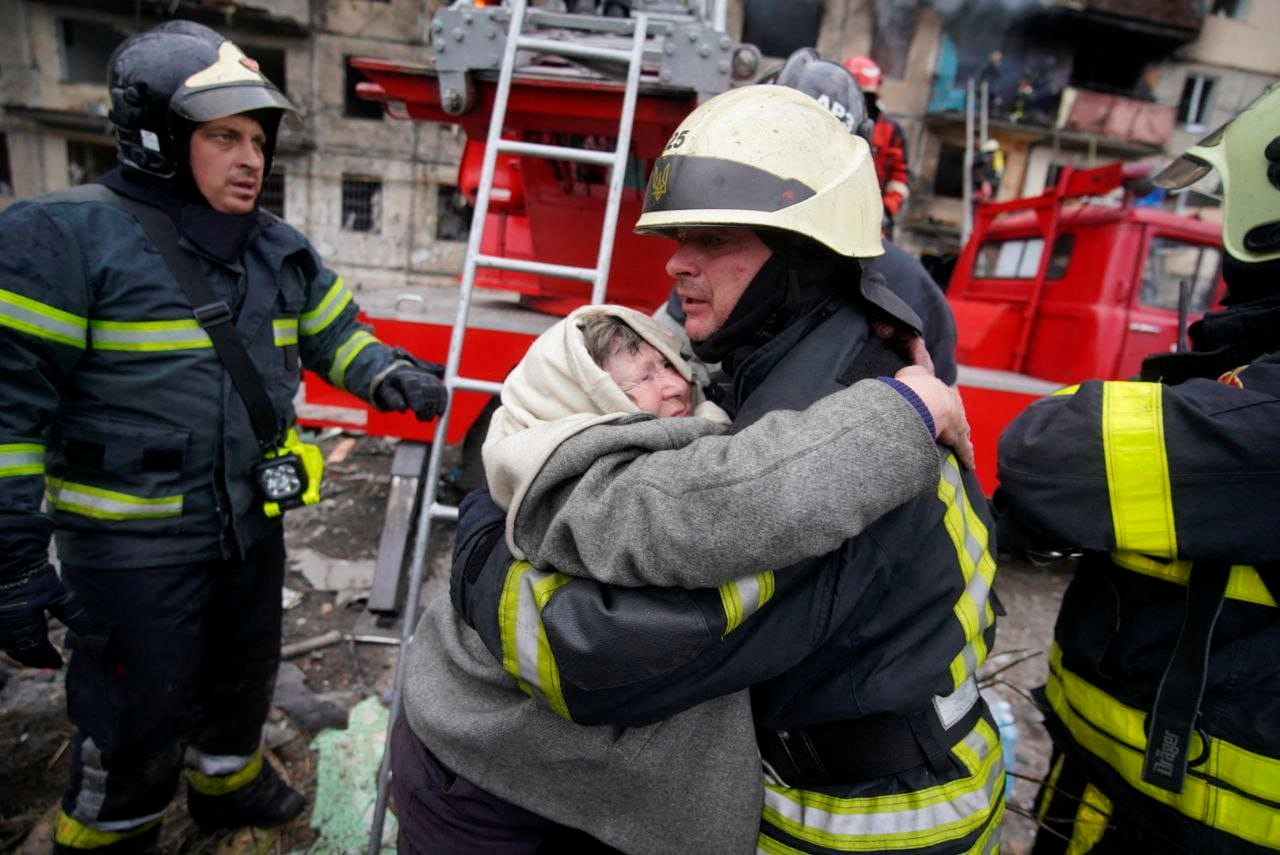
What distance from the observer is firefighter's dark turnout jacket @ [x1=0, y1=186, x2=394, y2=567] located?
1.72m

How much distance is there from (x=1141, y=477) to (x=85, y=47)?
26282 millimetres

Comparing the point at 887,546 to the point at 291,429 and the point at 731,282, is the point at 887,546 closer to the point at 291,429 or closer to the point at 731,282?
the point at 731,282

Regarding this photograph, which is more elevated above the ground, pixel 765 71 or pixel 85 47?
pixel 765 71

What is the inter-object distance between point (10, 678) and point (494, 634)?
10.2 feet

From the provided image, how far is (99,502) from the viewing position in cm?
191

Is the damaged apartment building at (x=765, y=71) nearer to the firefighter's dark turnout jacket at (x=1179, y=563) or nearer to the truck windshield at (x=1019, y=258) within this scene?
the truck windshield at (x=1019, y=258)

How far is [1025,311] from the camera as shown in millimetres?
5918

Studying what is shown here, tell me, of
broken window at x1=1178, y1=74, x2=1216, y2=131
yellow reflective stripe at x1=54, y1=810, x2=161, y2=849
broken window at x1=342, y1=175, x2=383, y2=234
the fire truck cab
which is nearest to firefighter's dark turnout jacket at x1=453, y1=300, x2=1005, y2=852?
yellow reflective stripe at x1=54, y1=810, x2=161, y2=849

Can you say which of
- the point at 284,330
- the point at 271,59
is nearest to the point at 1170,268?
the point at 284,330

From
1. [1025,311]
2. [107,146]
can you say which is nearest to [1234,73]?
[1025,311]

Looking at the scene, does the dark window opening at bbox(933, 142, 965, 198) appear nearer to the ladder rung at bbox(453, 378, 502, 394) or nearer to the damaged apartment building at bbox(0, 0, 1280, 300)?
the damaged apartment building at bbox(0, 0, 1280, 300)

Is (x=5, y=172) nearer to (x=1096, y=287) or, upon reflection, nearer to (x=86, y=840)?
(x=86, y=840)

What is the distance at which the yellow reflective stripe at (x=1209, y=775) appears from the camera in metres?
1.28

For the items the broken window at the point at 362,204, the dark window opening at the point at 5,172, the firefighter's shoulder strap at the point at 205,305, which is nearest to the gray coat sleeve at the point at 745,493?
the firefighter's shoulder strap at the point at 205,305
